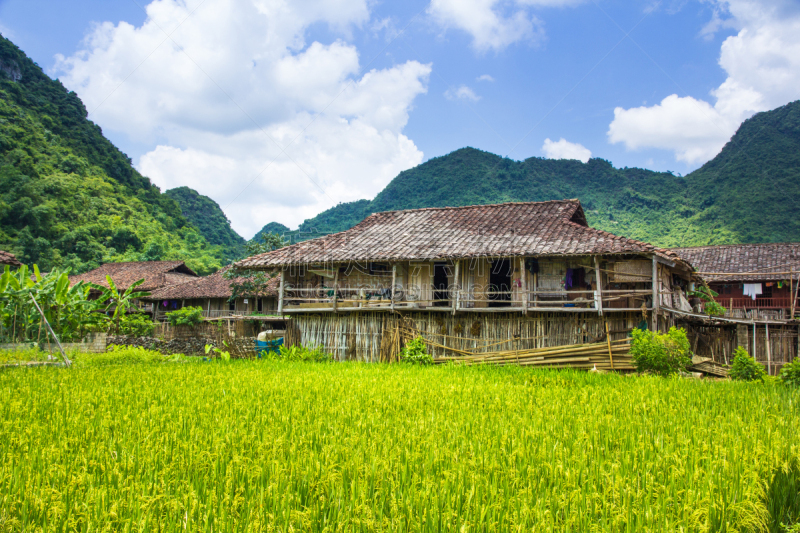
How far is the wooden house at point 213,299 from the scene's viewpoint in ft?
86.8

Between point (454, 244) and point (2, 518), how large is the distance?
1207 cm

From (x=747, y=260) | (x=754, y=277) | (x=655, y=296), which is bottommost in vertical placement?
(x=655, y=296)

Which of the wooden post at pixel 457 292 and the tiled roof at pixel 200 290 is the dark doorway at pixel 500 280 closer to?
the wooden post at pixel 457 292

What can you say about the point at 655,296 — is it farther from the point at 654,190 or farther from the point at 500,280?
the point at 654,190

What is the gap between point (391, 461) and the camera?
308 cm

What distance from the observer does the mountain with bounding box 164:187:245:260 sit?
5209cm

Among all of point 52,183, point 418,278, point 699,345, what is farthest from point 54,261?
point 699,345

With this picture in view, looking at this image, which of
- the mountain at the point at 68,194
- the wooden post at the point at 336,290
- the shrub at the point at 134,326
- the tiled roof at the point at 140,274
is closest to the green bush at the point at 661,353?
Result: the wooden post at the point at 336,290

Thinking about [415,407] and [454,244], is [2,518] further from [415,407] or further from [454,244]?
[454,244]

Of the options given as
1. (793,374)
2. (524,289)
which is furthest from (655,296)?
(793,374)

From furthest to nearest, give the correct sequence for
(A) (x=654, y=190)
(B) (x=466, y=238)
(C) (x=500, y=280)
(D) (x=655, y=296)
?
(A) (x=654, y=190)
(C) (x=500, y=280)
(B) (x=466, y=238)
(D) (x=655, y=296)

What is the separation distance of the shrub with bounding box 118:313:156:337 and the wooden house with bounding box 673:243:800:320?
2177 centimetres

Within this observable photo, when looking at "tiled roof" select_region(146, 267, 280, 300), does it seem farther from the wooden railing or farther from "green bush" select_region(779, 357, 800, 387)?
the wooden railing

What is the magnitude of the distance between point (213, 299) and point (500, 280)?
20.3 meters
